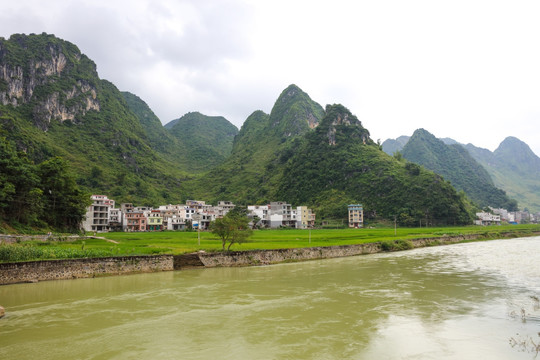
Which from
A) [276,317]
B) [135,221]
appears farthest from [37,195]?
[276,317]

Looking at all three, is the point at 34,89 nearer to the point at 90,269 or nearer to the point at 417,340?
the point at 90,269

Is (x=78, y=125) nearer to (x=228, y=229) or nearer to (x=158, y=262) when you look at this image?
(x=228, y=229)

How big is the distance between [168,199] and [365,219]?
72.2 m

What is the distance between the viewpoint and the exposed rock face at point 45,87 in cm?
12038

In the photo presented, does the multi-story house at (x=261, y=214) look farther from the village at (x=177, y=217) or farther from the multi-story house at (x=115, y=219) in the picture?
the multi-story house at (x=115, y=219)

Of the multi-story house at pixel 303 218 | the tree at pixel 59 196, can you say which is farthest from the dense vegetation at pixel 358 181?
the tree at pixel 59 196

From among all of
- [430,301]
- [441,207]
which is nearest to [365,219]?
[441,207]

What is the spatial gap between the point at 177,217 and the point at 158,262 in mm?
58930

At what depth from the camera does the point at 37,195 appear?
142 ft

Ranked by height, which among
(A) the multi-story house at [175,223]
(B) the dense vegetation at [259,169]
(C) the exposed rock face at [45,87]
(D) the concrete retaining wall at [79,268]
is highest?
(C) the exposed rock face at [45,87]

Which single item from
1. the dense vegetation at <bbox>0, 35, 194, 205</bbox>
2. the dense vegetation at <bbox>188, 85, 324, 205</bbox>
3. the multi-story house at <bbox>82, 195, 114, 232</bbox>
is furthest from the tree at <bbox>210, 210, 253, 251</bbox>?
the dense vegetation at <bbox>188, 85, 324, 205</bbox>

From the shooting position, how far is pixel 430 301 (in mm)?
17344

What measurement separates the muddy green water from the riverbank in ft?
5.14

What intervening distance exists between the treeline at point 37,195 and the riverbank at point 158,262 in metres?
21.3
